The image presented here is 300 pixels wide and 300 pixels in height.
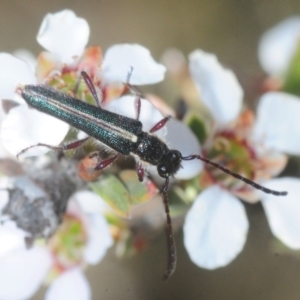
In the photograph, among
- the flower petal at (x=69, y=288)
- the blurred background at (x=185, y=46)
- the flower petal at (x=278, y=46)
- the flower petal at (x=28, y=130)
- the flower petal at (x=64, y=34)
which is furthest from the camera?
the flower petal at (x=278, y=46)

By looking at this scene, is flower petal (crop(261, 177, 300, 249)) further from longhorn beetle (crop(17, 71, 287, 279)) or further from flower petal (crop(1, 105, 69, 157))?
Answer: flower petal (crop(1, 105, 69, 157))

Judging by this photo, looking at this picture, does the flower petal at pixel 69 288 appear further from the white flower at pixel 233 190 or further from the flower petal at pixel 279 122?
the flower petal at pixel 279 122

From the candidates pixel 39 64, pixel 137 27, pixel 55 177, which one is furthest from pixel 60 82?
pixel 137 27

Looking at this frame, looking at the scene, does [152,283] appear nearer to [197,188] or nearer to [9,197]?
[197,188]

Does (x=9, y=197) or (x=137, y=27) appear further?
(x=137, y=27)

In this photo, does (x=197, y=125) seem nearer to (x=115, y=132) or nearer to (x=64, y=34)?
(x=115, y=132)

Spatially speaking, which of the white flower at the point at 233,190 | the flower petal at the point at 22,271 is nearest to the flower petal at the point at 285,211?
the white flower at the point at 233,190
